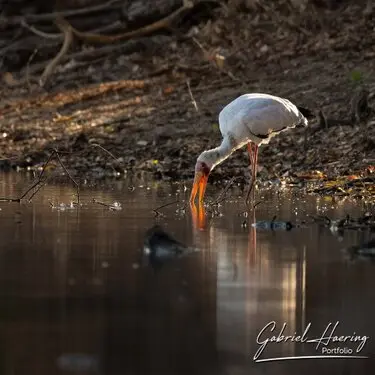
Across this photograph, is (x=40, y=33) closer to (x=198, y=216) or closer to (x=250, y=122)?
(x=250, y=122)

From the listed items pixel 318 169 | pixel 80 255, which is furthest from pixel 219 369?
pixel 318 169

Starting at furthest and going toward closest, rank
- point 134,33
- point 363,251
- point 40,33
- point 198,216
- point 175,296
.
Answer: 1. point 40,33
2. point 134,33
3. point 198,216
4. point 363,251
5. point 175,296

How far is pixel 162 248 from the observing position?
380 inches

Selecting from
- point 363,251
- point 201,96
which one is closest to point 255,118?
point 363,251

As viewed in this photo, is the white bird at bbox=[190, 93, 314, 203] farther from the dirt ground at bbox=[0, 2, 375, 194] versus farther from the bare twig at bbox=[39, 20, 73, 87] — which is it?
the bare twig at bbox=[39, 20, 73, 87]

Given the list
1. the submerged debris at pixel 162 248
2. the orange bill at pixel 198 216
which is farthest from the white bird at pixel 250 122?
the submerged debris at pixel 162 248

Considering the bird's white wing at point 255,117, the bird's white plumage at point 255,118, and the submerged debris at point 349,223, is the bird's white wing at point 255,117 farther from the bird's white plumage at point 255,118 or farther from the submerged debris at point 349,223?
the submerged debris at point 349,223

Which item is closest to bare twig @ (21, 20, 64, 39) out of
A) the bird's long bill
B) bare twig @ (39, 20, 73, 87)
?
bare twig @ (39, 20, 73, 87)

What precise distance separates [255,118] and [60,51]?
34.9 ft

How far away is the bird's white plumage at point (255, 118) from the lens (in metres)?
14.7

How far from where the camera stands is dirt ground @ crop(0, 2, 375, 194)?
17094 millimetres

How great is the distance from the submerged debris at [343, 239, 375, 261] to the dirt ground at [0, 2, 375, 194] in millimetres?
5400

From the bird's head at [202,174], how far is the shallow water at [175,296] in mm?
1781

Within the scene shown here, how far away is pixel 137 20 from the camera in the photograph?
83.0 feet
